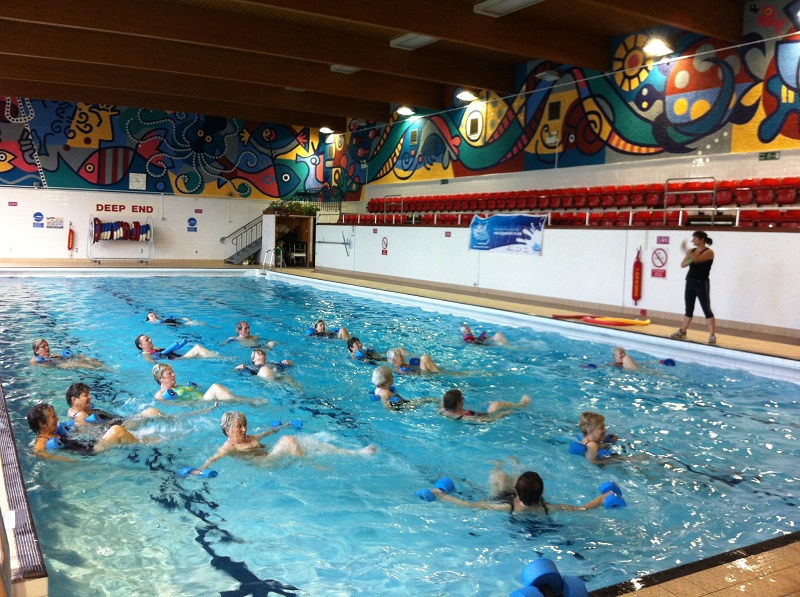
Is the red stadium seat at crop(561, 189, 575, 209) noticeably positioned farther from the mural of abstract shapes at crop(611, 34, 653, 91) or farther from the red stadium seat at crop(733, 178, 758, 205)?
the red stadium seat at crop(733, 178, 758, 205)

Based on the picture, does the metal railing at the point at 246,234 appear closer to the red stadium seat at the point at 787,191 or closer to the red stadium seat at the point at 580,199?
the red stadium seat at the point at 580,199

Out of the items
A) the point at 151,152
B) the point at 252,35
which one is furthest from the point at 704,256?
the point at 151,152

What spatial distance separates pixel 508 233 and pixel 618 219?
89.5 inches

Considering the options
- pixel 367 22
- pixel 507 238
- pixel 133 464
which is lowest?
pixel 133 464

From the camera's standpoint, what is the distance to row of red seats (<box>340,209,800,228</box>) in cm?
966

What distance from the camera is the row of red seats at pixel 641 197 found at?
1010 cm

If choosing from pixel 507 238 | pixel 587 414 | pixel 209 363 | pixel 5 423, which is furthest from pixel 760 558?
pixel 507 238

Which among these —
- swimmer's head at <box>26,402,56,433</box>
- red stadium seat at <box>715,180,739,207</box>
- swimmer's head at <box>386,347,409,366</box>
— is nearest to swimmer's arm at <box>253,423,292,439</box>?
swimmer's head at <box>26,402,56,433</box>

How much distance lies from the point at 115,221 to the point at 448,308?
14110mm

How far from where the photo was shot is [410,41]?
13719 millimetres

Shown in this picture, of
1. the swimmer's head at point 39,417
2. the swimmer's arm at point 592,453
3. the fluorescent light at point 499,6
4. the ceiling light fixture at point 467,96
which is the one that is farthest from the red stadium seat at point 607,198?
the swimmer's head at point 39,417

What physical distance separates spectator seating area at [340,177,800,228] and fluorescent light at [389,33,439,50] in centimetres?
371

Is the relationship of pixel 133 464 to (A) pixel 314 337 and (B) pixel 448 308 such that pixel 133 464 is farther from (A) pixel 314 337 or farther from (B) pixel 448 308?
(B) pixel 448 308

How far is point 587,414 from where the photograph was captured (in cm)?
474
